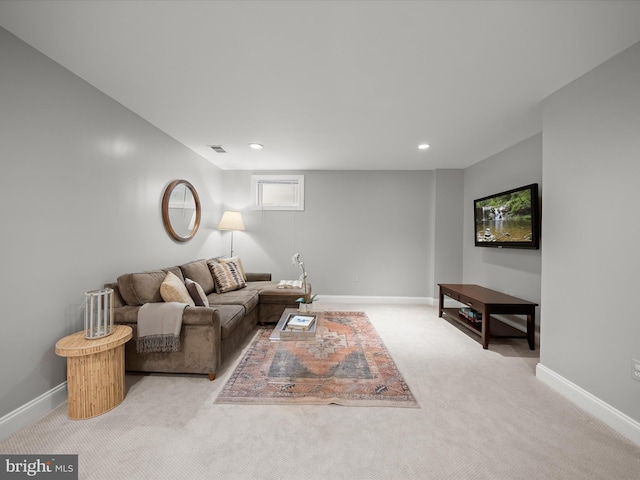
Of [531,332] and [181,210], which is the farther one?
[181,210]

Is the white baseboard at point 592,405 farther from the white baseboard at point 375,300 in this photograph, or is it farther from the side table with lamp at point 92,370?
the side table with lamp at point 92,370

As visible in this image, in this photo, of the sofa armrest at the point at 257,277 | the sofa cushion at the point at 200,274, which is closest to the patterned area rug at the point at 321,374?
the sofa cushion at the point at 200,274

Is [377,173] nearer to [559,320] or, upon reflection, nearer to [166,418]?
[559,320]

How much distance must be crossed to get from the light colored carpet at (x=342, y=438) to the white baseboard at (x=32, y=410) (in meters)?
0.06

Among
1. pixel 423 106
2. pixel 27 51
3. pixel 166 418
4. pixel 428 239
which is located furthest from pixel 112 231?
pixel 428 239

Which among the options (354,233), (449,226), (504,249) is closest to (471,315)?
(504,249)

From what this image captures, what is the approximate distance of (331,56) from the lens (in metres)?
1.83

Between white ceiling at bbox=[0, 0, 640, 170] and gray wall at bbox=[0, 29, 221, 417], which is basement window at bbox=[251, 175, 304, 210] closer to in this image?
white ceiling at bbox=[0, 0, 640, 170]

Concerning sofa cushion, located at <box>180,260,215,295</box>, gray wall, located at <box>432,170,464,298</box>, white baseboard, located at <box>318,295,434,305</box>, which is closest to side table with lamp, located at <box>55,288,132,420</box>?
sofa cushion, located at <box>180,260,215,295</box>

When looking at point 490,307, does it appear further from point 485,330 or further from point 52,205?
point 52,205

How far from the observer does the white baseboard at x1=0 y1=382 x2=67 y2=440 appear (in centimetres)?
164

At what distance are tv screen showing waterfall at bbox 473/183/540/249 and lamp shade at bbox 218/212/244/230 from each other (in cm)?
397

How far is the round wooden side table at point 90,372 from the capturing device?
1781 millimetres

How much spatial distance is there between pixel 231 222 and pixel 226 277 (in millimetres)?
1171
